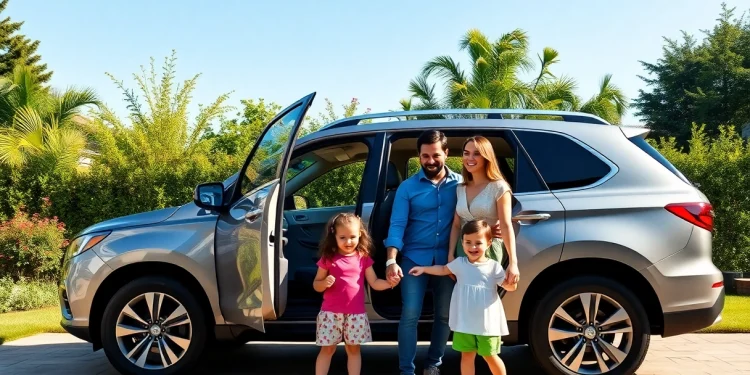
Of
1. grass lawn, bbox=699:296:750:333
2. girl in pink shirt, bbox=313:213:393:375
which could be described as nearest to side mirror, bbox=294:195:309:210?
girl in pink shirt, bbox=313:213:393:375

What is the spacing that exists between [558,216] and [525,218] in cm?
22

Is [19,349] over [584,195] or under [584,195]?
under

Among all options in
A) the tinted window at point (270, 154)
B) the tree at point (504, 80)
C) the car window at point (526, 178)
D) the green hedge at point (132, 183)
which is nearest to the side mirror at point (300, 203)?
the tinted window at point (270, 154)

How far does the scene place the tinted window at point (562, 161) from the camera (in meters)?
4.32

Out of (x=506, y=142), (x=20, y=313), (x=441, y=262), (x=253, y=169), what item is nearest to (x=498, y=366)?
(x=441, y=262)

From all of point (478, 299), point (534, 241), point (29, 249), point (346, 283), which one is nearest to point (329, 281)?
point (346, 283)

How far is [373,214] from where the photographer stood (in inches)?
172

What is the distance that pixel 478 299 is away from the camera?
3.80m

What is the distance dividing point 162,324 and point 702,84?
37410 mm

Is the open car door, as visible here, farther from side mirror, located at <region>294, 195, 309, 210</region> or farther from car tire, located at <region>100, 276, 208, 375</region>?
side mirror, located at <region>294, 195, 309, 210</region>

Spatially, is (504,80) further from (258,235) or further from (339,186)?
(258,235)

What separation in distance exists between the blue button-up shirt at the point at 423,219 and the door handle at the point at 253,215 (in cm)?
82

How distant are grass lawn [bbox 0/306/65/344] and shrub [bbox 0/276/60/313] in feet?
0.88

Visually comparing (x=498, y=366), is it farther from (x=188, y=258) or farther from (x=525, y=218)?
(x=188, y=258)
